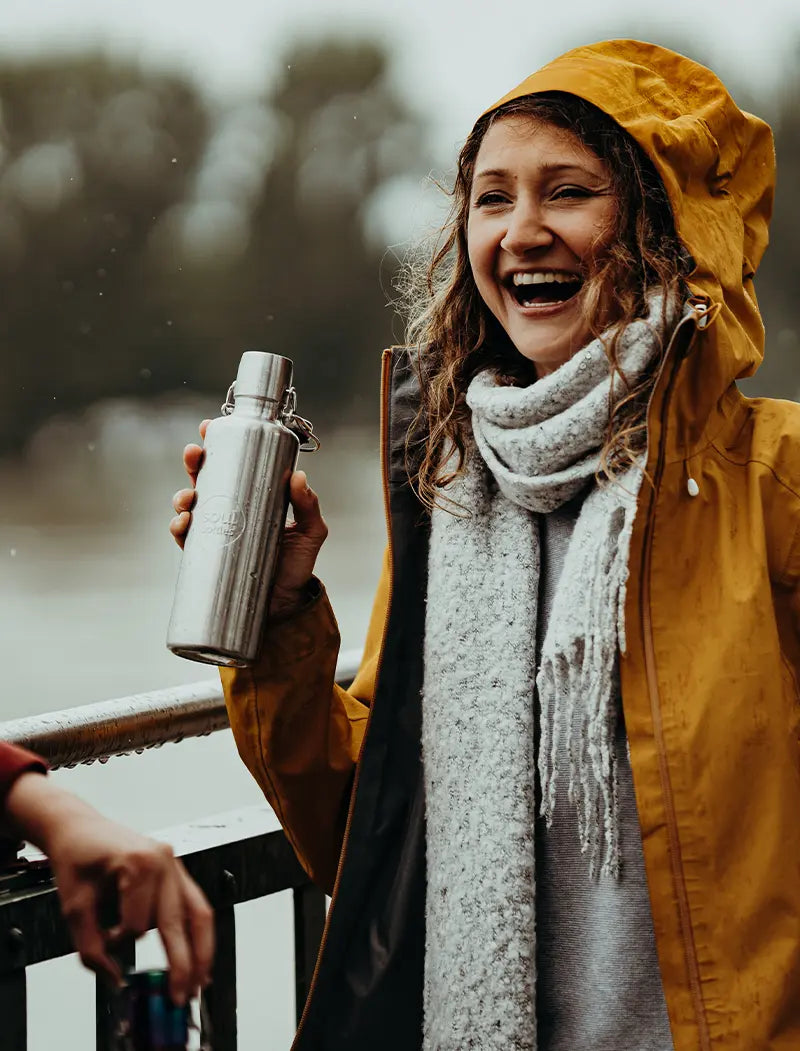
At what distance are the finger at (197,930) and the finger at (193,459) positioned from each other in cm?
62

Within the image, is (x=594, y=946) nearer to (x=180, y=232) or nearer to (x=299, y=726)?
(x=299, y=726)

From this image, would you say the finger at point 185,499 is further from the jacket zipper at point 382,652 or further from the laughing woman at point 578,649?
the jacket zipper at point 382,652

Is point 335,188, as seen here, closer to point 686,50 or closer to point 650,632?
point 686,50

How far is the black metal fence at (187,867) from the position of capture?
1.04 m

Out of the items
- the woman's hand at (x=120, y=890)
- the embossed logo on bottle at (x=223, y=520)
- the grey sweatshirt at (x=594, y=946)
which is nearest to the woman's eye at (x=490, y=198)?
the embossed logo on bottle at (x=223, y=520)

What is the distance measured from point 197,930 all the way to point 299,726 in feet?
2.23

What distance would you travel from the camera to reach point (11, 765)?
0.58 meters

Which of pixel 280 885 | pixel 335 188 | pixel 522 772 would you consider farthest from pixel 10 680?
pixel 522 772

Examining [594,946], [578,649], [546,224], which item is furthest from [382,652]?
[546,224]

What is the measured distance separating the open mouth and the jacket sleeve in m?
0.36

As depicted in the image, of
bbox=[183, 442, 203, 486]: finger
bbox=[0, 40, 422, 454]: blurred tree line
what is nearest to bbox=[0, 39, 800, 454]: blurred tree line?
bbox=[0, 40, 422, 454]: blurred tree line

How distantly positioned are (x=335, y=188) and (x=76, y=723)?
11.8 feet

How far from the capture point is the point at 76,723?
3.73 ft

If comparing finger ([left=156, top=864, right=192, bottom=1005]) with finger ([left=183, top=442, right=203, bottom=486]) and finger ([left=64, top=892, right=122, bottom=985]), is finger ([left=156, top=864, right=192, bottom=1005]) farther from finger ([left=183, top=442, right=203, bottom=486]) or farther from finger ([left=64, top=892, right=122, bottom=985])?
finger ([left=183, top=442, right=203, bottom=486])
